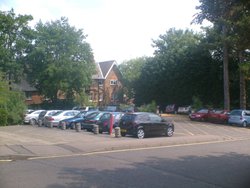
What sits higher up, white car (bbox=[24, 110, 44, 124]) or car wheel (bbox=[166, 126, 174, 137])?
white car (bbox=[24, 110, 44, 124])

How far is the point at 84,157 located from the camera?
15547 millimetres

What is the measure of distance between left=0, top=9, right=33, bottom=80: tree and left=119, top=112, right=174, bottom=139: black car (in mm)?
39179

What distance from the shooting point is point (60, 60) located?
60.6 meters

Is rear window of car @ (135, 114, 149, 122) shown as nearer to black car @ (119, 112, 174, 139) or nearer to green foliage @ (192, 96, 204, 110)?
black car @ (119, 112, 174, 139)

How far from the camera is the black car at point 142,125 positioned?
23.9 m

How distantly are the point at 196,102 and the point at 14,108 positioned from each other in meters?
22.9

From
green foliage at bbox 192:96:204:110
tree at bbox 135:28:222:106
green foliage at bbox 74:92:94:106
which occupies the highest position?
tree at bbox 135:28:222:106

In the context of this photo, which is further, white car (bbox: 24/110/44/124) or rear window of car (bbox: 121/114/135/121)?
white car (bbox: 24/110/44/124)

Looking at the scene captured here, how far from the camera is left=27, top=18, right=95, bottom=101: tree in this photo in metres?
60.2

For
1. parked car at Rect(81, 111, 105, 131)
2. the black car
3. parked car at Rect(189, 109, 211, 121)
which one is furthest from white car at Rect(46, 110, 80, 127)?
parked car at Rect(189, 109, 211, 121)

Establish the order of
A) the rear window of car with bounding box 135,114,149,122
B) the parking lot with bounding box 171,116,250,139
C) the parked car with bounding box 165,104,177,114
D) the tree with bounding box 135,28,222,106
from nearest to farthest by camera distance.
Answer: the rear window of car with bounding box 135,114,149,122 < the parking lot with bounding box 171,116,250,139 < the tree with bounding box 135,28,222,106 < the parked car with bounding box 165,104,177,114

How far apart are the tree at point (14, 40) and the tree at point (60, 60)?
1472mm

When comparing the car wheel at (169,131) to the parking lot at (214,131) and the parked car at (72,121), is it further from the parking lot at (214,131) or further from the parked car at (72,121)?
the parked car at (72,121)

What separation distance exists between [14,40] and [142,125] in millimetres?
42323
